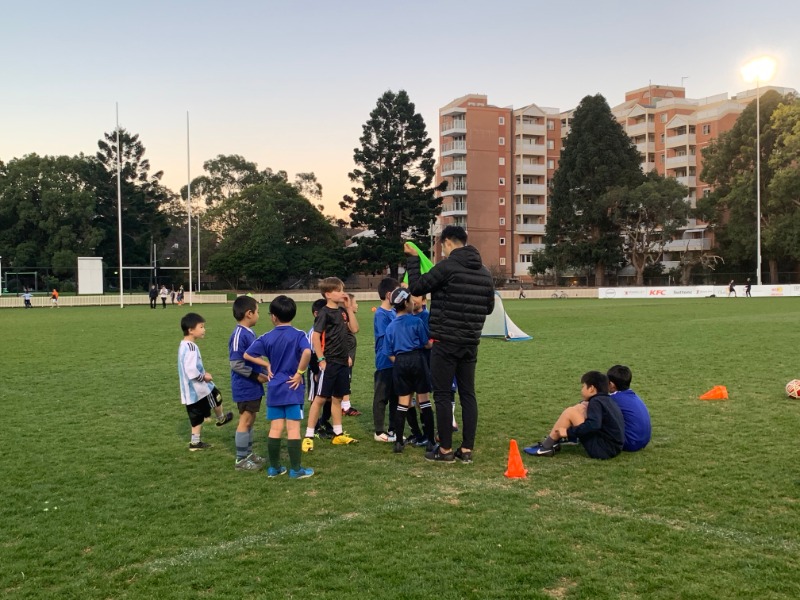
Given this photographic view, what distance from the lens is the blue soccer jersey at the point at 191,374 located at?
21.7 feet

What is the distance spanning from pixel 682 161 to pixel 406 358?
82768mm

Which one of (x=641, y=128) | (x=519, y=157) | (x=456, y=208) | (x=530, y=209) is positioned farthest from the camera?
(x=641, y=128)

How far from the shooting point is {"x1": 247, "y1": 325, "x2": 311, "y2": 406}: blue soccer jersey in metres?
5.77

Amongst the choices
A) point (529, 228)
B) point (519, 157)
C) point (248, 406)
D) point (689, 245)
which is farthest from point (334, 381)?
point (519, 157)

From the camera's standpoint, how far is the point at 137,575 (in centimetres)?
388

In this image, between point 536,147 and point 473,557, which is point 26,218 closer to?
point 536,147

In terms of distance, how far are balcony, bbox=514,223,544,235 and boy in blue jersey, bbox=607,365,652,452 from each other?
78125 mm

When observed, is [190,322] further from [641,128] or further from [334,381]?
[641,128]

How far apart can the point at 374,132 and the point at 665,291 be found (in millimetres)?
31213

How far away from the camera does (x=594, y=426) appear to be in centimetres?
619

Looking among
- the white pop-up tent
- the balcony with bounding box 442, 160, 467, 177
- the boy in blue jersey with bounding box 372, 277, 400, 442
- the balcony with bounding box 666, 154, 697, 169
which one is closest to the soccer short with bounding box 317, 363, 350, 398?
the boy in blue jersey with bounding box 372, 277, 400, 442

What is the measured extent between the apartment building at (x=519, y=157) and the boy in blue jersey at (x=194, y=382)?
233 feet

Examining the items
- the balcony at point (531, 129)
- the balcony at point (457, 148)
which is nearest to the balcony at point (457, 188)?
the balcony at point (457, 148)

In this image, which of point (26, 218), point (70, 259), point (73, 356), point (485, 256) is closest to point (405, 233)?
point (485, 256)
